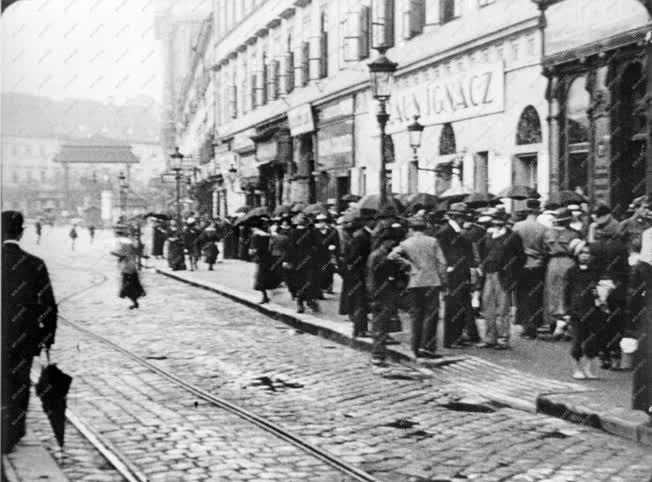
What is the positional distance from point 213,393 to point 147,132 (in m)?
2.47

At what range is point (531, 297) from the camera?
13.2 m

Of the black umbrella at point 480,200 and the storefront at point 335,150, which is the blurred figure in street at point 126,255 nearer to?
the black umbrella at point 480,200

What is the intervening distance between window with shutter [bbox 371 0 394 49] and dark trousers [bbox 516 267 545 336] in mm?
12837

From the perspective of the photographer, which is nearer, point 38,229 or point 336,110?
point 38,229

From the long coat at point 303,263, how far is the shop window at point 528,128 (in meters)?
4.61

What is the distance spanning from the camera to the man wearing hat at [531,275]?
1302 cm

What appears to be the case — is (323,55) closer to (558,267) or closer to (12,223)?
(558,267)

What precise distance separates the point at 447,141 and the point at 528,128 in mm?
3420

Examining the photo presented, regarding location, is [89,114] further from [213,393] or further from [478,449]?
[478,449]

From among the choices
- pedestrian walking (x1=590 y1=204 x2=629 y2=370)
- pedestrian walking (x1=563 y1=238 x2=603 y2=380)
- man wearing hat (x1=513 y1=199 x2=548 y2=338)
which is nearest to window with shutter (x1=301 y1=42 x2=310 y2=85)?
man wearing hat (x1=513 y1=199 x2=548 y2=338)

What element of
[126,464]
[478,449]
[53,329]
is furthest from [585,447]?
[53,329]

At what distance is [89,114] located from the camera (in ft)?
27.9

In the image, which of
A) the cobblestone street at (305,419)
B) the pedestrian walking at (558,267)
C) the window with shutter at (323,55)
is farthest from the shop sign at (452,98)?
the cobblestone street at (305,419)

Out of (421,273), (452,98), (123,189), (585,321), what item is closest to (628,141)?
(452,98)
